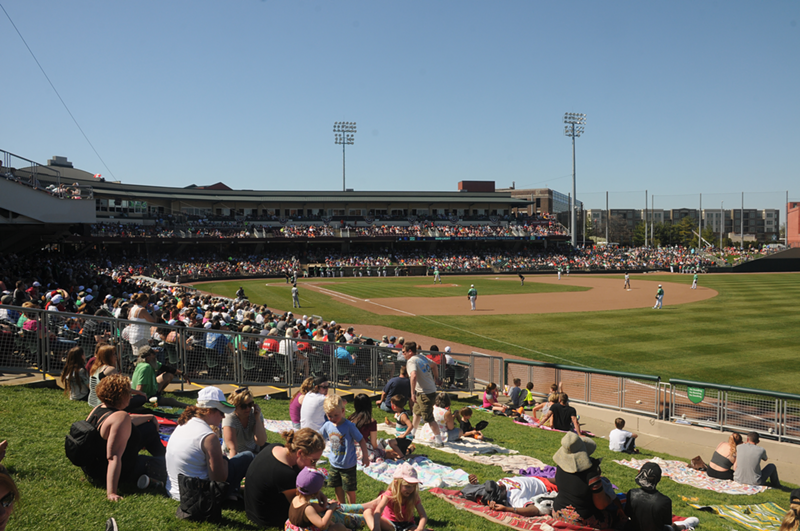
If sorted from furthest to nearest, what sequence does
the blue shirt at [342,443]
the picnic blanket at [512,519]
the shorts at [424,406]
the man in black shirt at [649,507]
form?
the shorts at [424,406] → the blue shirt at [342,443] → the picnic blanket at [512,519] → the man in black shirt at [649,507]

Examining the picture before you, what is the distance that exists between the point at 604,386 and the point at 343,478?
29.8 feet

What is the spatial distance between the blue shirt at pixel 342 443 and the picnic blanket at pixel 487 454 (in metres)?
2.87

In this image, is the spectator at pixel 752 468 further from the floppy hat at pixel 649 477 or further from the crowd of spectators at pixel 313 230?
the crowd of spectators at pixel 313 230

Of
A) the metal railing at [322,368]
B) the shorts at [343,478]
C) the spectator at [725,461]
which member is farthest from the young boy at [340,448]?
the spectator at [725,461]

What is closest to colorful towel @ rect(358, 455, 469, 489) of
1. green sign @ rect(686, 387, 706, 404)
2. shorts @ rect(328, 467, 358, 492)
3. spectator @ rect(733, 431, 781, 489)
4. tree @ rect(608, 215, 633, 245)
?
shorts @ rect(328, 467, 358, 492)

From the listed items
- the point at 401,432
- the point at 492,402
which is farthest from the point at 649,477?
the point at 492,402

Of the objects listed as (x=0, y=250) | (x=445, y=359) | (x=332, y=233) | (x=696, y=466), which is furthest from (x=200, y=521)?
(x=332, y=233)

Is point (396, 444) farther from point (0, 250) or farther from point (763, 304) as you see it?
point (763, 304)

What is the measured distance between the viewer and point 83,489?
5379 mm

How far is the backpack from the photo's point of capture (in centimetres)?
534

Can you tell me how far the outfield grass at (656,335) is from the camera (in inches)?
710

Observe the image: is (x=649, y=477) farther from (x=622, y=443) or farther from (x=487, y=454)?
(x=622, y=443)

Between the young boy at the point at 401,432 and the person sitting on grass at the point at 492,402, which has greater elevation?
the young boy at the point at 401,432

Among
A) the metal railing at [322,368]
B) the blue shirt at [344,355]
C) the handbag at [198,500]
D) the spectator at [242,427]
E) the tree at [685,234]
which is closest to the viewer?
the handbag at [198,500]
